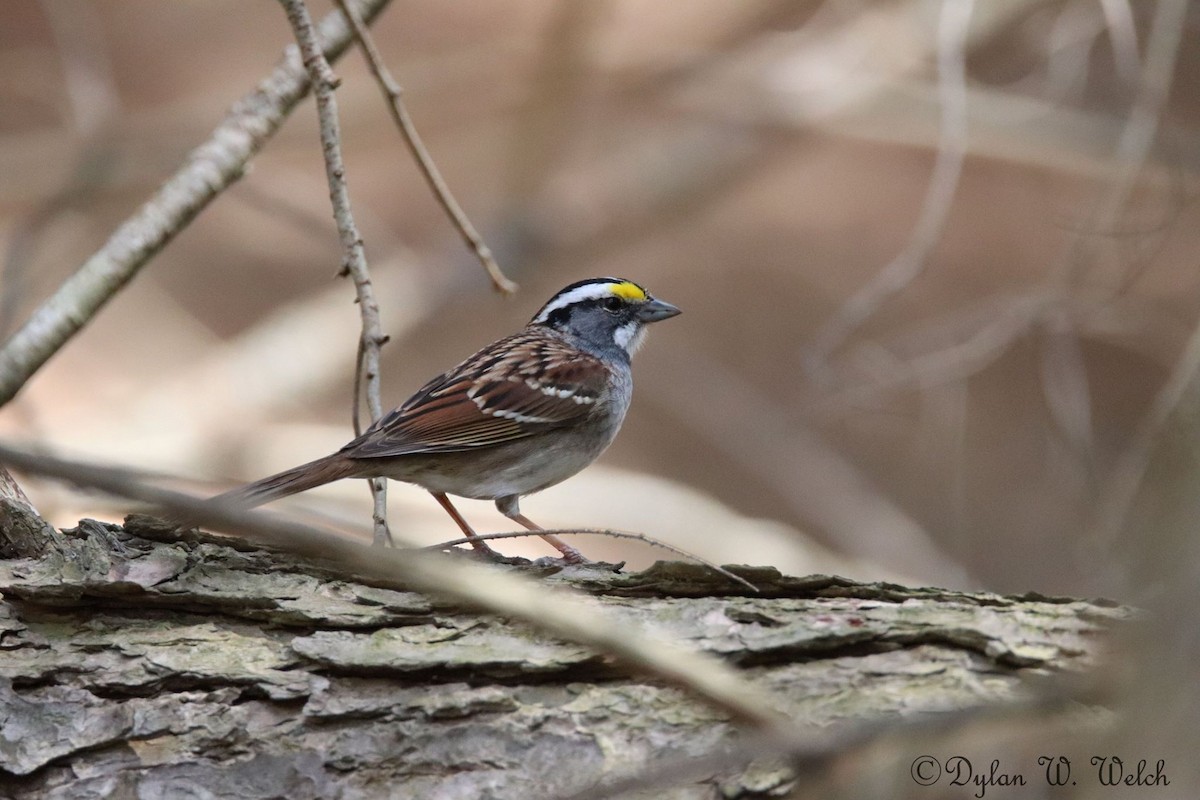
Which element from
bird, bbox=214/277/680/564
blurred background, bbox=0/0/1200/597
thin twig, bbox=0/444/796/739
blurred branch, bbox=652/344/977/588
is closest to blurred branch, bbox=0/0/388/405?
bird, bbox=214/277/680/564

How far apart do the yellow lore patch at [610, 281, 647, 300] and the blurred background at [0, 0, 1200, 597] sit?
1.28m

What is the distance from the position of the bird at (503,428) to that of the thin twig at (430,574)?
1.81 m

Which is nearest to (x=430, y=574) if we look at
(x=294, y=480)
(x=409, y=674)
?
(x=409, y=674)

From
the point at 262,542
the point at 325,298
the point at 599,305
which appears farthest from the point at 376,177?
the point at 262,542

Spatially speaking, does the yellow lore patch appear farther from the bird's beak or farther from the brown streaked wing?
the brown streaked wing

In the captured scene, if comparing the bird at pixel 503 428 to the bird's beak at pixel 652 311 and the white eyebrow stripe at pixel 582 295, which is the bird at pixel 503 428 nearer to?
the bird's beak at pixel 652 311

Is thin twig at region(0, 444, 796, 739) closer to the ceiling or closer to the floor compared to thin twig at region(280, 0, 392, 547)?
closer to the floor

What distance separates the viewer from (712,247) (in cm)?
1119

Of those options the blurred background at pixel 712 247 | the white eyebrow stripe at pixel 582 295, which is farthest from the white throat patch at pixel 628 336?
the blurred background at pixel 712 247

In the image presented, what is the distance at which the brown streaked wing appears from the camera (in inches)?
166

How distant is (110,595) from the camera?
9.78 feet

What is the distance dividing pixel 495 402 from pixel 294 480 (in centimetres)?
107

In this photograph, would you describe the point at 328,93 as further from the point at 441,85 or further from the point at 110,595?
the point at 441,85

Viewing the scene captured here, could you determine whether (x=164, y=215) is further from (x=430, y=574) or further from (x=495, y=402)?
(x=430, y=574)
